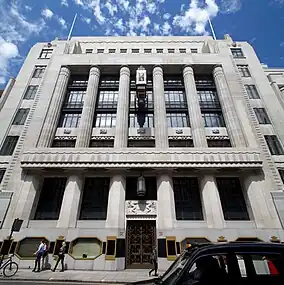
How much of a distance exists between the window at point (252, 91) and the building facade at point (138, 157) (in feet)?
0.46

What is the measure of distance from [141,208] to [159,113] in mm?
10533

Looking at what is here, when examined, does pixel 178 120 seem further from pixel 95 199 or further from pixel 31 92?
pixel 31 92

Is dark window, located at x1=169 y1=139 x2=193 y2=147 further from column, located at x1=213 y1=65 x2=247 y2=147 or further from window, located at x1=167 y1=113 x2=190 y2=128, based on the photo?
column, located at x1=213 y1=65 x2=247 y2=147

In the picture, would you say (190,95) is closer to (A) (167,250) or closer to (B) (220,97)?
(B) (220,97)

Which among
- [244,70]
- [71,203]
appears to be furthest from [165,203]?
[244,70]

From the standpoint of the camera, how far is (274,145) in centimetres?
1942

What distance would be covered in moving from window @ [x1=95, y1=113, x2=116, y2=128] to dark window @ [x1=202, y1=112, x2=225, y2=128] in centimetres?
1115

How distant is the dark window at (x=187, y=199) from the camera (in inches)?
652

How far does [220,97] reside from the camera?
22.2 metres

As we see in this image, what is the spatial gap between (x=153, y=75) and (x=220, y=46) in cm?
1194

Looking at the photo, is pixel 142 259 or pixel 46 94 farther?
pixel 46 94

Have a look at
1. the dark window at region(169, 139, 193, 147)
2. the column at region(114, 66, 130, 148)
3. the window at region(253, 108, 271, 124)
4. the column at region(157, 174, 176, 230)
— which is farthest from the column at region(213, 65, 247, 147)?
the column at region(114, 66, 130, 148)

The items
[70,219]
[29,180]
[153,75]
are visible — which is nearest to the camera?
[70,219]

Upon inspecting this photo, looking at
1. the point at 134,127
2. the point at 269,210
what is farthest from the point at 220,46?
the point at 269,210
